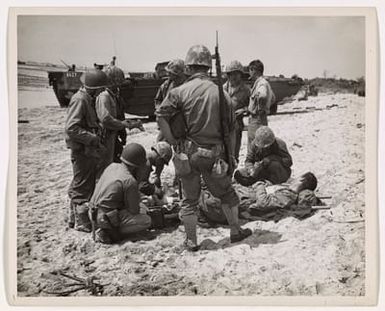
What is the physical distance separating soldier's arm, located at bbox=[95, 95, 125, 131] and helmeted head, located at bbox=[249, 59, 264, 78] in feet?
3.39

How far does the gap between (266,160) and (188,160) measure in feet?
2.00

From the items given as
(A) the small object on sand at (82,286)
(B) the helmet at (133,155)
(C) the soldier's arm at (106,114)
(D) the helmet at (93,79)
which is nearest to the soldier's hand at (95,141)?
(C) the soldier's arm at (106,114)

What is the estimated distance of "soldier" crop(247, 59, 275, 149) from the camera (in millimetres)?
4836

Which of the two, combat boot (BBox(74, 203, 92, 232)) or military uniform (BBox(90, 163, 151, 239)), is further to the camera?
combat boot (BBox(74, 203, 92, 232))

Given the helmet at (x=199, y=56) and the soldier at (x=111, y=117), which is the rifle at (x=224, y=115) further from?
the soldier at (x=111, y=117)

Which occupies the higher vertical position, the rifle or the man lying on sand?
the rifle

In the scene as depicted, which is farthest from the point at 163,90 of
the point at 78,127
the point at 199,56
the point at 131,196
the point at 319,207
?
the point at 319,207

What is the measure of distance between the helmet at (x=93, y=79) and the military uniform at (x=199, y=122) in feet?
1.58

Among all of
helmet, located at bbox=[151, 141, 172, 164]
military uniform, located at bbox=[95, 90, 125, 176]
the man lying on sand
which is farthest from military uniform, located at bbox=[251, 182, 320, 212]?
military uniform, located at bbox=[95, 90, 125, 176]

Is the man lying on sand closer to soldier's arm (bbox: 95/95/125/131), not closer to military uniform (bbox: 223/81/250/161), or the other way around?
military uniform (bbox: 223/81/250/161)

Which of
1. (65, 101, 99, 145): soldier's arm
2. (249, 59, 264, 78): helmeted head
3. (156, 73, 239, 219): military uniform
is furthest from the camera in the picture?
(249, 59, 264, 78): helmeted head
